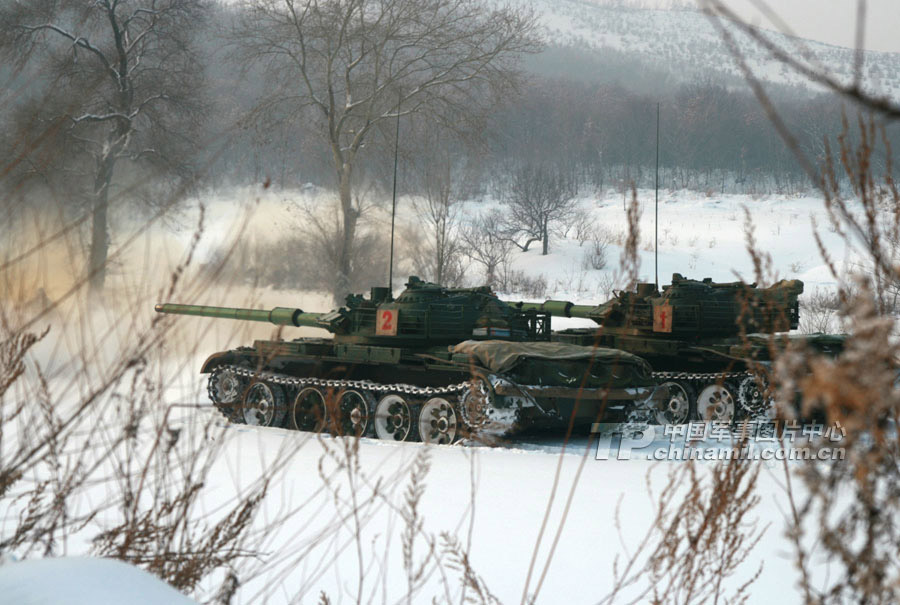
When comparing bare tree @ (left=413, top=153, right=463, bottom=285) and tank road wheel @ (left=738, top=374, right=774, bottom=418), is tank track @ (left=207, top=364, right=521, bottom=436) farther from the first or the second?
bare tree @ (left=413, top=153, right=463, bottom=285)

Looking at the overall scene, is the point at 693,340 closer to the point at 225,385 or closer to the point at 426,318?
the point at 426,318

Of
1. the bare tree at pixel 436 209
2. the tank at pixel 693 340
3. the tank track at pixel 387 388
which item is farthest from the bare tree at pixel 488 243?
the tank track at pixel 387 388

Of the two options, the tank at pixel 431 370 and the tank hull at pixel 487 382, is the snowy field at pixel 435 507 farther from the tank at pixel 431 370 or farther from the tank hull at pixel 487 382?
the tank at pixel 431 370

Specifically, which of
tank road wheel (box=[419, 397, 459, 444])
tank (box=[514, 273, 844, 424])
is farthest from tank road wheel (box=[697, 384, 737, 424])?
tank road wheel (box=[419, 397, 459, 444])

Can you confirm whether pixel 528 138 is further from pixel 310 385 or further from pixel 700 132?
pixel 310 385

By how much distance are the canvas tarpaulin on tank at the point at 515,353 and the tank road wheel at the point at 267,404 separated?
102 inches

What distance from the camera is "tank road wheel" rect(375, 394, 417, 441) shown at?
9.66m

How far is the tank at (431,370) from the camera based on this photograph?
8.81 m

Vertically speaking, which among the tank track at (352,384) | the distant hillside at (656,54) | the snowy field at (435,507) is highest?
the distant hillside at (656,54)

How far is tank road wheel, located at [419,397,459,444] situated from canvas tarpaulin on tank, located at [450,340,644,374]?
621 mm

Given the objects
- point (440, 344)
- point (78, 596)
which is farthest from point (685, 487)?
point (78, 596)

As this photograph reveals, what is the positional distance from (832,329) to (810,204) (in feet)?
58.2

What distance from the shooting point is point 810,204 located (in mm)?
33906

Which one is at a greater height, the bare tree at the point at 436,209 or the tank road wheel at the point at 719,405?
the bare tree at the point at 436,209
